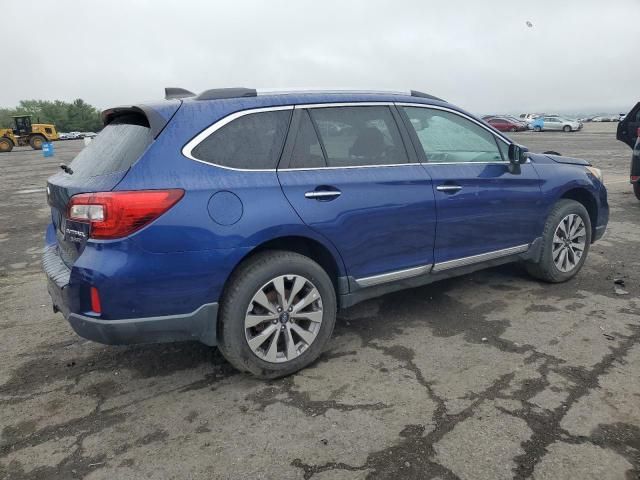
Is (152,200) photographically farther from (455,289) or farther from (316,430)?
(455,289)

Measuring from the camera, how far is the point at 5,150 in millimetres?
39594

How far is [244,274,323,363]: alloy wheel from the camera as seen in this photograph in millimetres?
3054

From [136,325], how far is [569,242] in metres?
3.89

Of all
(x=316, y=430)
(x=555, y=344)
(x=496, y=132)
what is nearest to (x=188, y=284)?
(x=316, y=430)

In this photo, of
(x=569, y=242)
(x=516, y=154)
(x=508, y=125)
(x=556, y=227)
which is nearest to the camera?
(x=516, y=154)

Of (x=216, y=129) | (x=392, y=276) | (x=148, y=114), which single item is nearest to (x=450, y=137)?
(x=392, y=276)

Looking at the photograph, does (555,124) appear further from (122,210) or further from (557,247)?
(122,210)

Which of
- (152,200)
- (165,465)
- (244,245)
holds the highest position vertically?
(152,200)

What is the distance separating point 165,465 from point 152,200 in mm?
1326

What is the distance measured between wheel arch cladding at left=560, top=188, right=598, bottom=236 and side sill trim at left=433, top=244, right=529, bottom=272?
86 cm

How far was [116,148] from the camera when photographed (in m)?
3.10

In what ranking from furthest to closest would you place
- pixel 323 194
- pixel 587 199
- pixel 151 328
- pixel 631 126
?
pixel 631 126
pixel 587 199
pixel 323 194
pixel 151 328

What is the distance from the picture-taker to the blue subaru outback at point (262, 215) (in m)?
2.75

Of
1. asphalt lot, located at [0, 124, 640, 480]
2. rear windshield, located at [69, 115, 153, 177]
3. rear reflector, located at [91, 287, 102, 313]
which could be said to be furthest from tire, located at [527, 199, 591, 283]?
rear reflector, located at [91, 287, 102, 313]
